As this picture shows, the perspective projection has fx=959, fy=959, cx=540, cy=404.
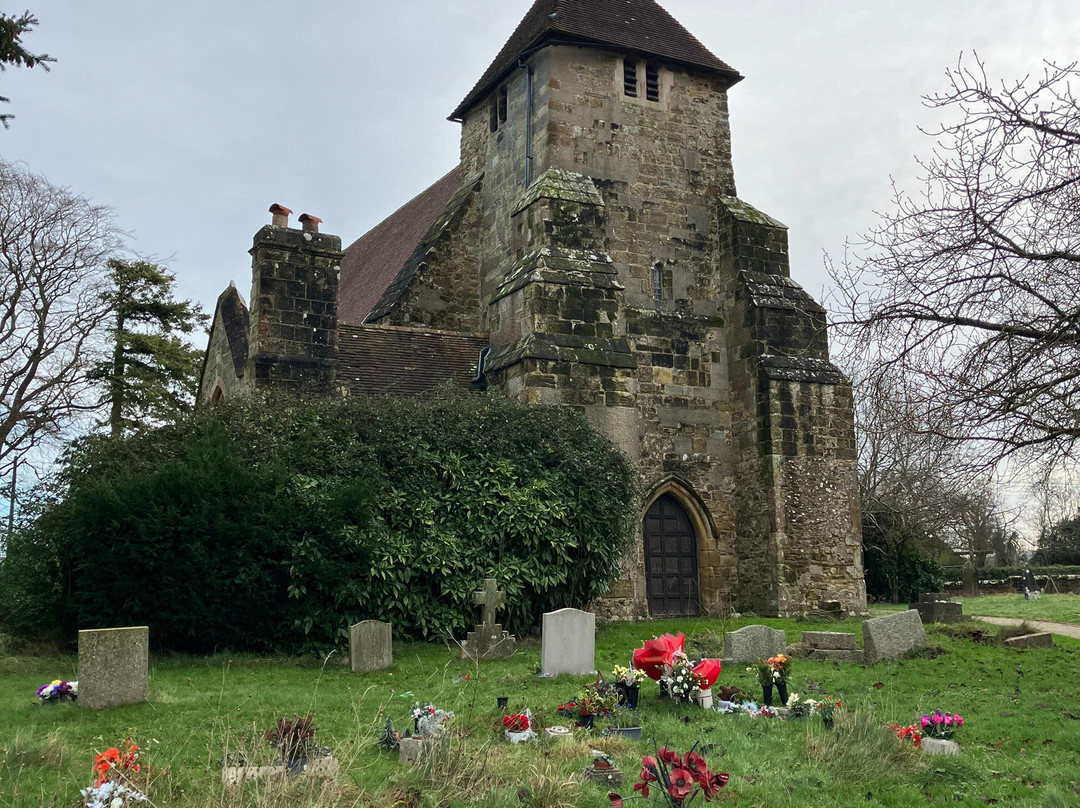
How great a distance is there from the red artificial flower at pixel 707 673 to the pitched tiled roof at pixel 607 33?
14.0 meters

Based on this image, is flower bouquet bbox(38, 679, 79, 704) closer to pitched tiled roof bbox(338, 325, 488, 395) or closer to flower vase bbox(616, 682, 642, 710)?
flower vase bbox(616, 682, 642, 710)

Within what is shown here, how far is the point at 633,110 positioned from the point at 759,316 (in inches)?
195

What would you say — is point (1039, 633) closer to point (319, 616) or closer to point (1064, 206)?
point (1064, 206)

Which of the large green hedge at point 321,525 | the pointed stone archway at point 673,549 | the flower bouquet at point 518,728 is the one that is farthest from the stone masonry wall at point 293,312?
the flower bouquet at point 518,728

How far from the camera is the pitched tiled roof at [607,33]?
19.2 metres

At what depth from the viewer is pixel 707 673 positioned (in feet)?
28.1

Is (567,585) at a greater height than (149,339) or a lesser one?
lesser

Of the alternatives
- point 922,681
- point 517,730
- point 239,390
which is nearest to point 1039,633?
point 922,681

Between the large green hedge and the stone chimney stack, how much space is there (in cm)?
278

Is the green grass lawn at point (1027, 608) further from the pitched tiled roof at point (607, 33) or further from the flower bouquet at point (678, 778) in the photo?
the flower bouquet at point (678, 778)

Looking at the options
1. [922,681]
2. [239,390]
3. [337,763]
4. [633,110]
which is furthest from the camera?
[633,110]

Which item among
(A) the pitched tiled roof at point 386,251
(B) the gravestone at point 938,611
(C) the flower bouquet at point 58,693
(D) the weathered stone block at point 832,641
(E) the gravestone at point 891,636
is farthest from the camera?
(A) the pitched tiled roof at point 386,251

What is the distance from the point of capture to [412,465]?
13.4 meters

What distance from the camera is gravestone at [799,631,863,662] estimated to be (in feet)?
38.8
